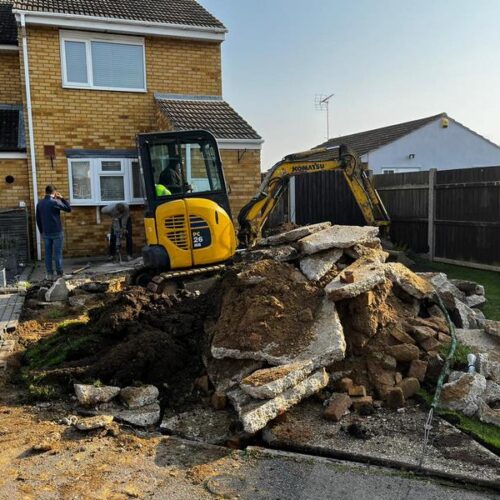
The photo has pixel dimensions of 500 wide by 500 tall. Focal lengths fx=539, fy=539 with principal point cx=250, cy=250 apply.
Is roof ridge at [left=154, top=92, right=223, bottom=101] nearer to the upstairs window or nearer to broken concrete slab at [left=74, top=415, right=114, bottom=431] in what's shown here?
the upstairs window

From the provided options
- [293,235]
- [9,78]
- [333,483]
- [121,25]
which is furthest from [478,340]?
[9,78]

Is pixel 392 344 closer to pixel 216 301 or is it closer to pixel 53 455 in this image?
pixel 216 301

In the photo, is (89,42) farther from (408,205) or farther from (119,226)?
(408,205)

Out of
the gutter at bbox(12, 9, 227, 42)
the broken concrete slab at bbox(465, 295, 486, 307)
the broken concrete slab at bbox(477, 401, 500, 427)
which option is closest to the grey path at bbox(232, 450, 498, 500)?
the broken concrete slab at bbox(477, 401, 500, 427)

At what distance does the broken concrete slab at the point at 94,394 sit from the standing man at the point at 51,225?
21.9ft

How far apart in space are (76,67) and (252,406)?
40.1 feet

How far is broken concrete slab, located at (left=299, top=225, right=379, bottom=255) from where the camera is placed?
648 centimetres

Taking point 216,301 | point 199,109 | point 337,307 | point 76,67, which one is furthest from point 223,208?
point 76,67

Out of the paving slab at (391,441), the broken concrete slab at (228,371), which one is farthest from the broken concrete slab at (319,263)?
the paving slab at (391,441)

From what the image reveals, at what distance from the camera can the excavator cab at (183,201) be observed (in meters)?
8.30

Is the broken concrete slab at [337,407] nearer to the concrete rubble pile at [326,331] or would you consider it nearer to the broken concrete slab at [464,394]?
the concrete rubble pile at [326,331]

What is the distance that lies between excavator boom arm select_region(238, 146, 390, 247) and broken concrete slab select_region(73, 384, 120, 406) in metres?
5.35

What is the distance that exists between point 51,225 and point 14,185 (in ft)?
11.9

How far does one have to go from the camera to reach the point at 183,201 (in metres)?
8.28
